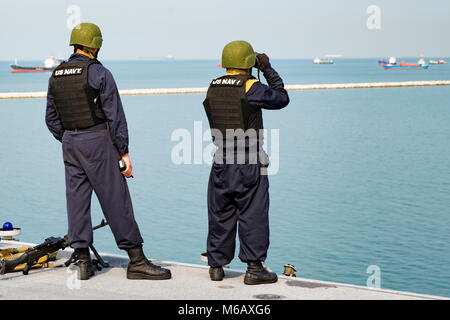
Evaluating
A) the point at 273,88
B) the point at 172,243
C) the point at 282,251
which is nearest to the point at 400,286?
the point at 282,251

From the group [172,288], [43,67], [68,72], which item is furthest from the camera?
[43,67]

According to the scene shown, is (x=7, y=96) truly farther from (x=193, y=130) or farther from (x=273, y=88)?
(x=273, y=88)

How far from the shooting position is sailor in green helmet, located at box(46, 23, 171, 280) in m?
6.05

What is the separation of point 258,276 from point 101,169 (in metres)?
1.39

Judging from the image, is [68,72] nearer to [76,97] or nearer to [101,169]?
[76,97]

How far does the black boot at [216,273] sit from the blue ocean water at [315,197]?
21.1 feet

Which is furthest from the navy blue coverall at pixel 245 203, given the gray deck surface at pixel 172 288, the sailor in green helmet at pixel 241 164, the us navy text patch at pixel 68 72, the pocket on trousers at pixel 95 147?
the us navy text patch at pixel 68 72

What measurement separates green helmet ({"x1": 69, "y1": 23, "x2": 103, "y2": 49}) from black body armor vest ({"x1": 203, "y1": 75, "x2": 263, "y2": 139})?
3.11 feet

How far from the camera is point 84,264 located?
6223mm

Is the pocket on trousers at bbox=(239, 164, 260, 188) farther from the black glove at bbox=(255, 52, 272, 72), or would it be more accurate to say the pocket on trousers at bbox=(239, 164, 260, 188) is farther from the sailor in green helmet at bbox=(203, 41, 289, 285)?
the black glove at bbox=(255, 52, 272, 72)

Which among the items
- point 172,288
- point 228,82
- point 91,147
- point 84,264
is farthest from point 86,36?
point 172,288
